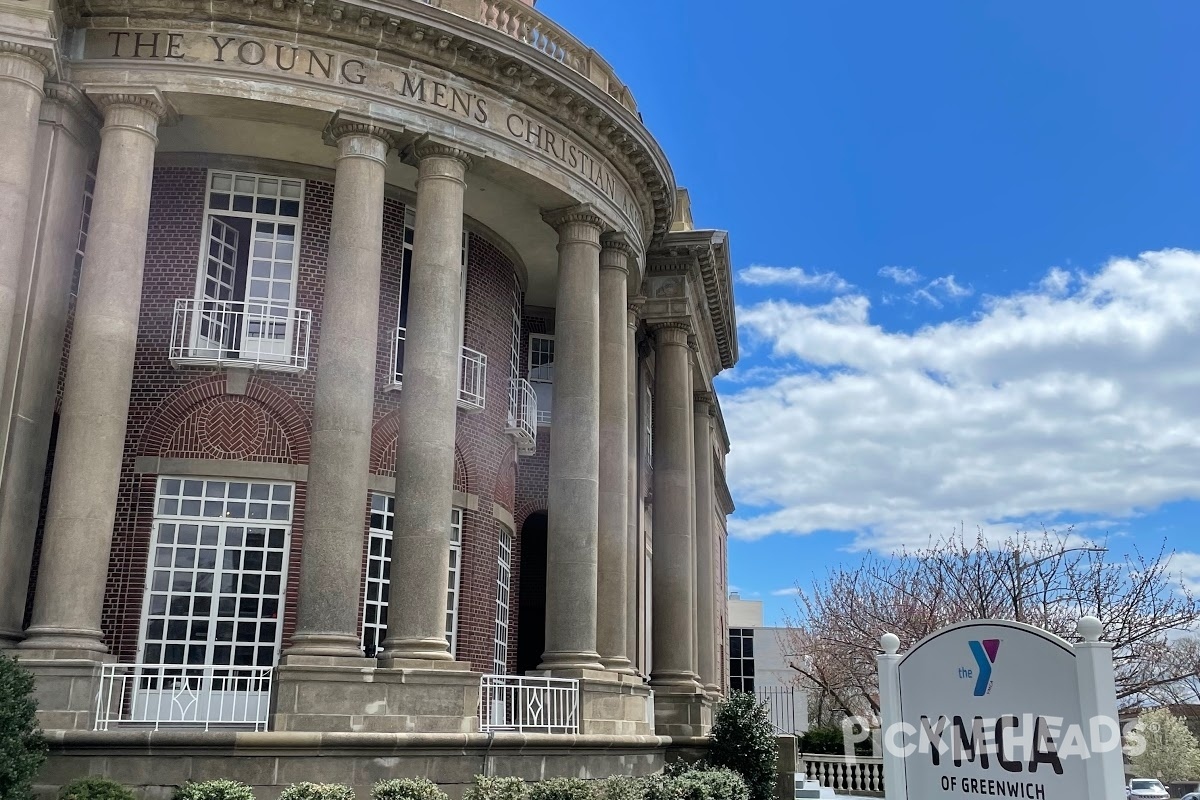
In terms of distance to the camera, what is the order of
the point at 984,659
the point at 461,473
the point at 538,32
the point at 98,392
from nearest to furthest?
1. the point at 984,659
2. the point at 98,392
3. the point at 538,32
4. the point at 461,473

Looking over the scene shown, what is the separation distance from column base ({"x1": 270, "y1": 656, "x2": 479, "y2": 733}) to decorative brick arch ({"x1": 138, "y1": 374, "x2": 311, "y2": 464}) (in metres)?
4.44

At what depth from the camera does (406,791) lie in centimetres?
1323

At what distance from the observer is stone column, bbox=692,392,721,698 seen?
28.2 metres

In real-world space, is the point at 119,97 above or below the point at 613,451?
above

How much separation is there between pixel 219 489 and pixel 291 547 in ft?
5.05

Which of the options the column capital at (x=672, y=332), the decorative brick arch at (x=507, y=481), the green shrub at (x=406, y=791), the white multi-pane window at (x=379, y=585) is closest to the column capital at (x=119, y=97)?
the white multi-pane window at (x=379, y=585)

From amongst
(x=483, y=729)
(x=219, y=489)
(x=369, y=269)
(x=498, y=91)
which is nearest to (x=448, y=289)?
(x=369, y=269)

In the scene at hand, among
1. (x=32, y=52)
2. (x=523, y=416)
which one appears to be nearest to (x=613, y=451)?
(x=523, y=416)

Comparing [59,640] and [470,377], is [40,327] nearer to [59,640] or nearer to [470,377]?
[59,640]

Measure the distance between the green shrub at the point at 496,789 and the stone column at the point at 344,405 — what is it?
2.48 metres

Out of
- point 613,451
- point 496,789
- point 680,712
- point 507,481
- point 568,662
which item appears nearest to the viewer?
point 496,789

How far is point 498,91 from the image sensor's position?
18.1 metres

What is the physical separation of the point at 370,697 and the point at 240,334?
7143mm

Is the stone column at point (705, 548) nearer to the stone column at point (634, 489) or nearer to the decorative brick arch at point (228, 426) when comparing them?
the stone column at point (634, 489)
